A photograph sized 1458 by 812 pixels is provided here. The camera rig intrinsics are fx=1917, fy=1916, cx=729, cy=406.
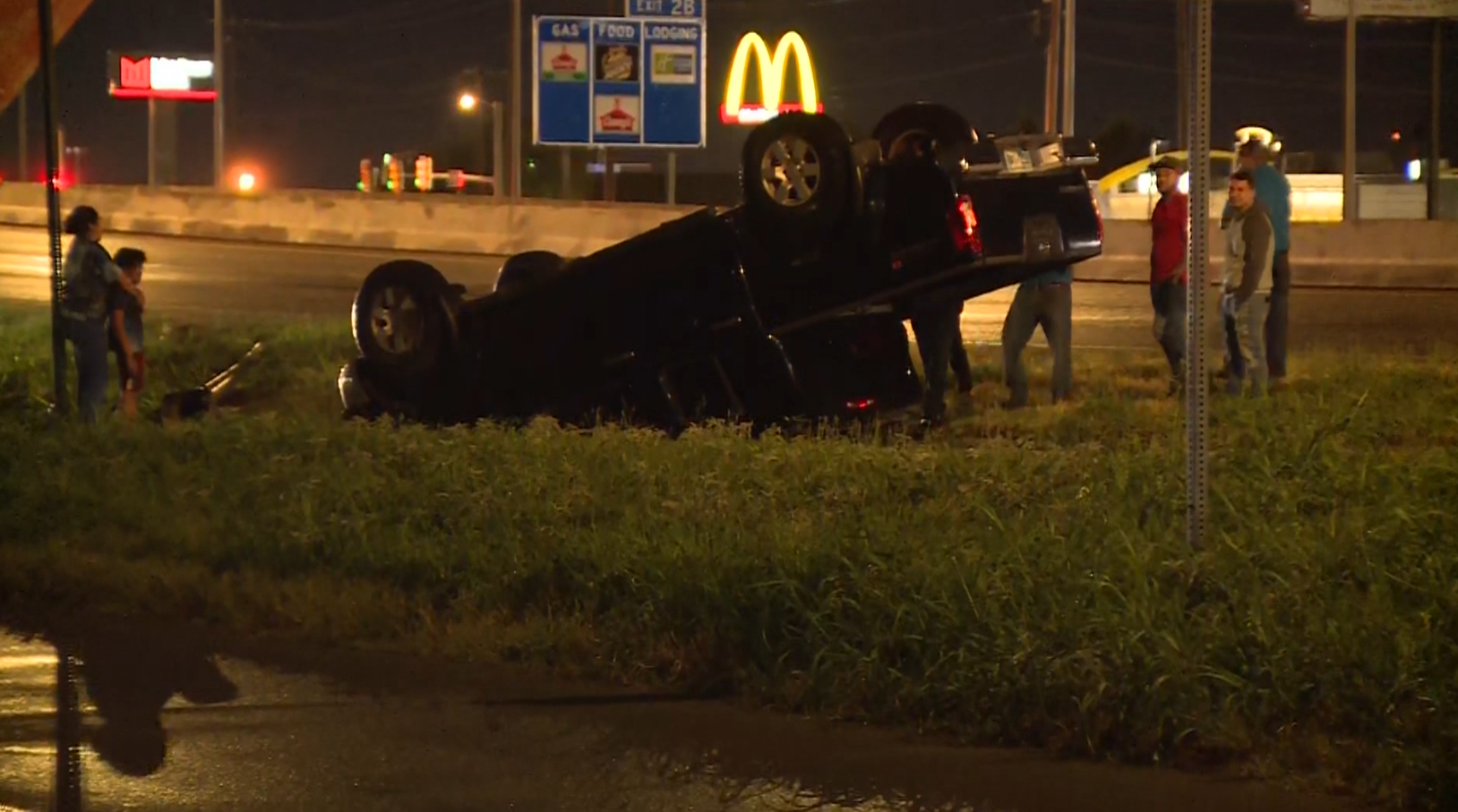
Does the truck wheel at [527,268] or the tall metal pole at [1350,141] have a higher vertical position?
the tall metal pole at [1350,141]

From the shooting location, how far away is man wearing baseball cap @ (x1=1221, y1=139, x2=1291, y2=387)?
12203 mm

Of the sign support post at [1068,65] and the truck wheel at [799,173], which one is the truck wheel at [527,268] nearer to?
the truck wheel at [799,173]

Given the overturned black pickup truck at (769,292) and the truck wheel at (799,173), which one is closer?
the truck wheel at (799,173)

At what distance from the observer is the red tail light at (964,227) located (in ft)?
32.3

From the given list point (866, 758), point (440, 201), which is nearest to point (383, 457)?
point (866, 758)

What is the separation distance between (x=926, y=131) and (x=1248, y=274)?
8.08ft

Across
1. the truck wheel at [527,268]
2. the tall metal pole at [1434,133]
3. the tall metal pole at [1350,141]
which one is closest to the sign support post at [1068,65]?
the tall metal pole at [1350,141]

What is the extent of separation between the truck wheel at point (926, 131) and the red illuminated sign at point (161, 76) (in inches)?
2437

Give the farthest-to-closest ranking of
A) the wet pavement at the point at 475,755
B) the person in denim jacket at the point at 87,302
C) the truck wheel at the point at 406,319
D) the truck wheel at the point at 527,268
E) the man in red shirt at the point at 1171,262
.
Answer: the person in denim jacket at the point at 87,302
the man in red shirt at the point at 1171,262
the truck wheel at the point at 527,268
the truck wheel at the point at 406,319
the wet pavement at the point at 475,755

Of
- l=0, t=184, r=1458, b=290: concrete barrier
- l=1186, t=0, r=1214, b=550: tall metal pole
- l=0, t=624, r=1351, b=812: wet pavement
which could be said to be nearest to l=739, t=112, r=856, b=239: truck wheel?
l=1186, t=0, r=1214, b=550: tall metal pole

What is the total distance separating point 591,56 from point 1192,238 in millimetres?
29431

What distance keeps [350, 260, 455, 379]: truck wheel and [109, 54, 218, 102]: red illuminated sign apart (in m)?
60.5

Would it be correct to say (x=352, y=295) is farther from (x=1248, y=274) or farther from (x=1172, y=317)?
(x=1248, y=274)

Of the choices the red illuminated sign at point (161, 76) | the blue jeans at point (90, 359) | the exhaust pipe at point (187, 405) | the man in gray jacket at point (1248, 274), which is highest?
the red illuminated sign at point (161, 76)
